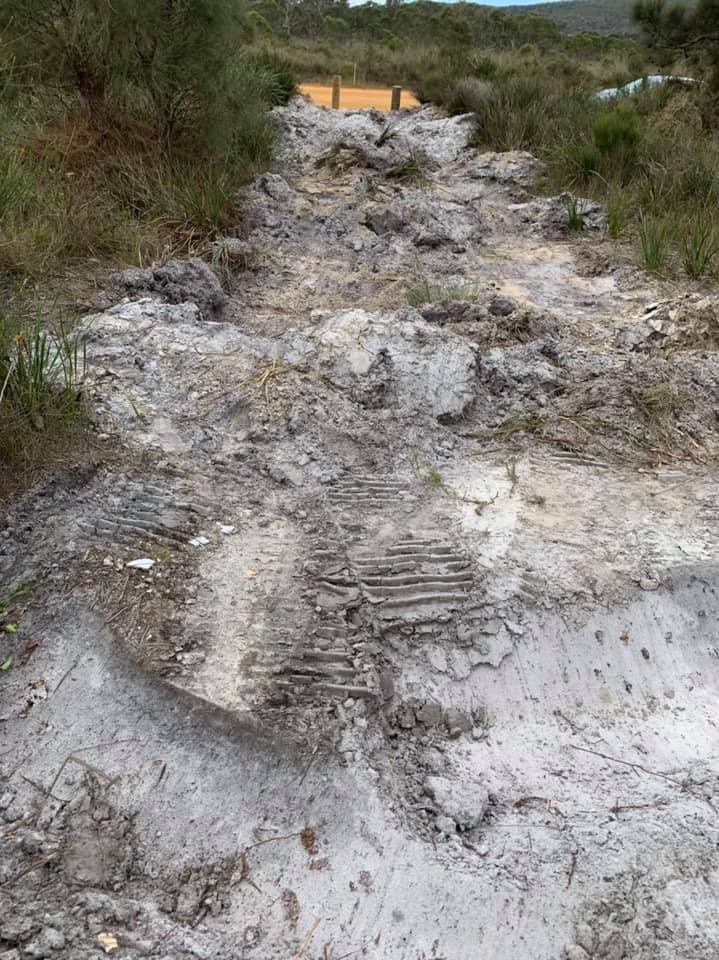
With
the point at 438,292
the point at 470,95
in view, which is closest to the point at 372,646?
the point at 438,292

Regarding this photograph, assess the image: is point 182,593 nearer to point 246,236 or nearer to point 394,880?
point 394,880

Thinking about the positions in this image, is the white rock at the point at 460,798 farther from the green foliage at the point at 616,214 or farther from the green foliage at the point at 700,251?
the green foliage at the point at 616,214

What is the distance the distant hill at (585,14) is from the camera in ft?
173

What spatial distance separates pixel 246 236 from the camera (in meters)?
5.80

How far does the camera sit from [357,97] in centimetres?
1376

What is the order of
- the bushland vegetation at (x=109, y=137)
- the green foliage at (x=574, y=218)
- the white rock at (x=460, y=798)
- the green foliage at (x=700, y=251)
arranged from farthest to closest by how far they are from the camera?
the green foliage at (x=574, y=218) → the green foliage at (x=700, y=251) → the bushland vegetation at (x=109, y=137) → the white rock at (x=460, y=798)

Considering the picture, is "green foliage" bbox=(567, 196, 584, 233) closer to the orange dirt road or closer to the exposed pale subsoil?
the exposed pale subsoil

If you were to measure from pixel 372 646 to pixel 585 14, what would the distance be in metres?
75.3

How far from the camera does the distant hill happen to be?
52656 mm

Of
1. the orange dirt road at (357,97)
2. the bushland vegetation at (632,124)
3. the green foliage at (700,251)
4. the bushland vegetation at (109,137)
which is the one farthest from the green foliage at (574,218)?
the orange dirt road at (357,97)

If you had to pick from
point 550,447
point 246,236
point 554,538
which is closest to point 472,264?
point 246,236

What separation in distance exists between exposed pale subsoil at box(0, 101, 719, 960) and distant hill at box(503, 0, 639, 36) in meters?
55.4

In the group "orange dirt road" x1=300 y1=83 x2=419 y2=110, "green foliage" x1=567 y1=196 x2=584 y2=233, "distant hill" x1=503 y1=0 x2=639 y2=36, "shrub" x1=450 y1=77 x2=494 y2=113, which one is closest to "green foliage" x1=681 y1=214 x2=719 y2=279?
"green foliage" x1=567 y1=196 x2=584 y2=233

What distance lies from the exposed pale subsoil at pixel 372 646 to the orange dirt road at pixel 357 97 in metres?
9.52
